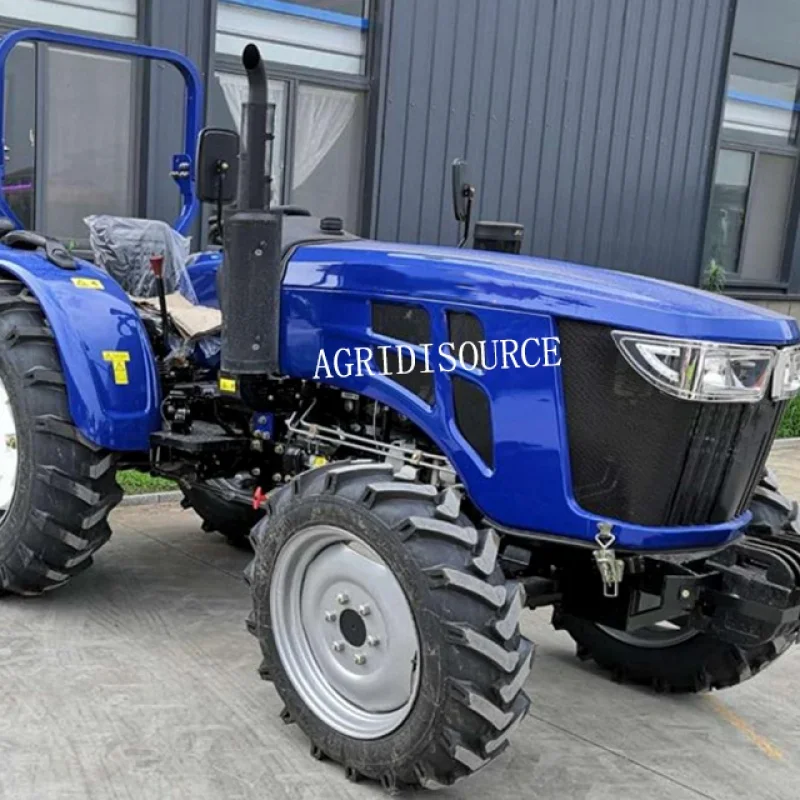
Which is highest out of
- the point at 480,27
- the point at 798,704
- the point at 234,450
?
the point at 480,27

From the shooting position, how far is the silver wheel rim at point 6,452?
446 centimetres

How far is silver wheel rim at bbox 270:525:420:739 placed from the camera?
125 inches

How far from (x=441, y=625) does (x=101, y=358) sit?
1.92 meters

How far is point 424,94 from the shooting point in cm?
893

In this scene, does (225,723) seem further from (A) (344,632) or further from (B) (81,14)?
(B) (81,14)

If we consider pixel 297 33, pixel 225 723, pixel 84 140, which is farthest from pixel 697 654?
pixel 297 33

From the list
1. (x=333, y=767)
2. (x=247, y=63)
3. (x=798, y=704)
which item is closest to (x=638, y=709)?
(x=798, y=704)

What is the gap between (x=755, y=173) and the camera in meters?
12.4

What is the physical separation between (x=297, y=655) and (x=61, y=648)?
1.16 m

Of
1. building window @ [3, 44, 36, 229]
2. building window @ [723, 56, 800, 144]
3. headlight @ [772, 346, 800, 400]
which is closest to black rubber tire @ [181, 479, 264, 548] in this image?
building window @ [3, 44, 36, 229]

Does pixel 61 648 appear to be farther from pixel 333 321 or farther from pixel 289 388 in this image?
pixel 333 321

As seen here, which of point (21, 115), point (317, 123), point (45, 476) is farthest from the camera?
point (317, 123)

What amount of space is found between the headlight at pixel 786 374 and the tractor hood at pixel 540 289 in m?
0.04

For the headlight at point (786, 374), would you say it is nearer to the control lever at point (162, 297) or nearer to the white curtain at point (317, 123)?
the control lever at point (162, 297)
